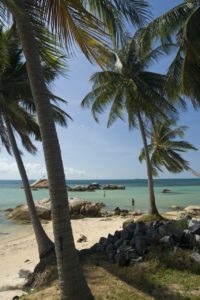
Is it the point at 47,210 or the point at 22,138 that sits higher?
the point at 22,138

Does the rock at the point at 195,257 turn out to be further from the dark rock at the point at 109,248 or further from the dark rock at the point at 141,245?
the dark rock at the point at 109,248

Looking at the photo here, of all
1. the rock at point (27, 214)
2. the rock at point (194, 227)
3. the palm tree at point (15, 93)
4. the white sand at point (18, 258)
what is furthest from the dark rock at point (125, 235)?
the rock at point (27, 214)

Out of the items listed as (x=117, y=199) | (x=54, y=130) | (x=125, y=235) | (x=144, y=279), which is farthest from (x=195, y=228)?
(x=117, y=199)

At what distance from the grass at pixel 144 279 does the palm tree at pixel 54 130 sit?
90 centimetres

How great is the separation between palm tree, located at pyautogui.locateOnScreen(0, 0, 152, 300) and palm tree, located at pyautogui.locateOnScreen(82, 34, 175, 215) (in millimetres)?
11197

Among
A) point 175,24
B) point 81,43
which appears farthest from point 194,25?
point 81,43

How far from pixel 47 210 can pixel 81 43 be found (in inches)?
783

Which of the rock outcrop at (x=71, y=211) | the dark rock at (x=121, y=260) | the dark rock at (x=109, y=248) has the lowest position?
the rock outcrop at (x=71, y=211)

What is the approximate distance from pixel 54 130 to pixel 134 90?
13.1 metres

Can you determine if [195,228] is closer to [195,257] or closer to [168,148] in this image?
[195,257]

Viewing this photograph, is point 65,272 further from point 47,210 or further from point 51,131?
point 47,210

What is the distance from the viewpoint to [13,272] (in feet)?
34.1

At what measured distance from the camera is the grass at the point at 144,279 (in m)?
5.69

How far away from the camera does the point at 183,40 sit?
10430 mm
